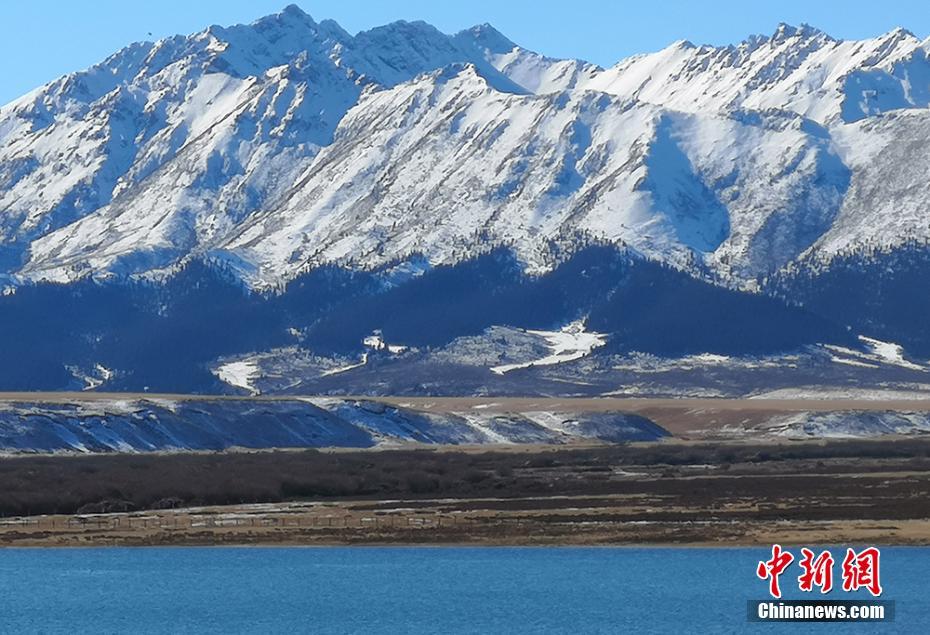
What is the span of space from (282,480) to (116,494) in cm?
1326

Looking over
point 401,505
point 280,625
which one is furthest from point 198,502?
point 280,625

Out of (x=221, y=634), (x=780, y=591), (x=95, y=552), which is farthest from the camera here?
(x=95, y=552)

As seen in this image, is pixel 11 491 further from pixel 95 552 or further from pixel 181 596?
pixel 181 596

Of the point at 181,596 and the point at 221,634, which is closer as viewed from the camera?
the point at 221,634

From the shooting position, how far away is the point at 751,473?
168 metres

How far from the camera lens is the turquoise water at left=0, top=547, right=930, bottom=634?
85375mm

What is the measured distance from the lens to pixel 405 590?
95.2 meters
